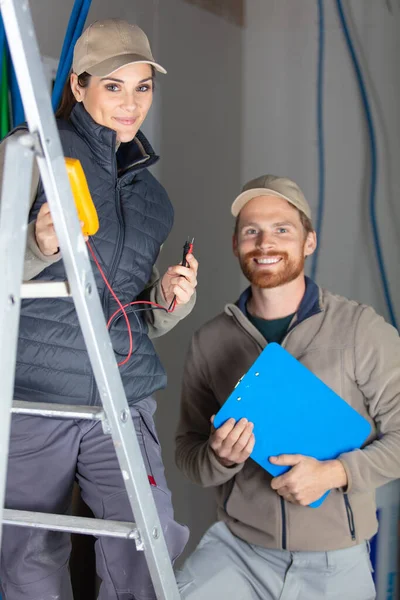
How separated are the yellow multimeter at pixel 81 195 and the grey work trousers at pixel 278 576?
3.25 ft

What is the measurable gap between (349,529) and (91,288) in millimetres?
1031

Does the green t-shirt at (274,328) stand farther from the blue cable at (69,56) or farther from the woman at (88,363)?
the blue cable at (69,56)

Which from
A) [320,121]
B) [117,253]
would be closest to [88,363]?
[117,253]

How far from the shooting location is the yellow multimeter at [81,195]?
1.03 metres

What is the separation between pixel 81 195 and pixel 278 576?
110 cm

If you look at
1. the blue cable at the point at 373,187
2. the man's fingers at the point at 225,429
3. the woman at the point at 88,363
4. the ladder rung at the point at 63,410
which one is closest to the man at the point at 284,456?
the man's fingers at the point at 225,429

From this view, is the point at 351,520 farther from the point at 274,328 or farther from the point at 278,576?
the point at 274,328

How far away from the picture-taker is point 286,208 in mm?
1912

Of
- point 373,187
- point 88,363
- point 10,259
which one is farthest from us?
point 373,187

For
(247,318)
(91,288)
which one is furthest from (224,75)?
(91,288)

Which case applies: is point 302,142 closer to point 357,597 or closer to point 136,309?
point 136,309

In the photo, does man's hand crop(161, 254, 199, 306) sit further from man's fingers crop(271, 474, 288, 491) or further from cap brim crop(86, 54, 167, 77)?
man's fingers crop(271, 474, 288, 491)

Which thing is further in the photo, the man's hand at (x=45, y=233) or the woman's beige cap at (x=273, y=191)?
the woman's beige cap at (x=273, y=191)

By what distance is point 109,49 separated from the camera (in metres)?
1.31
